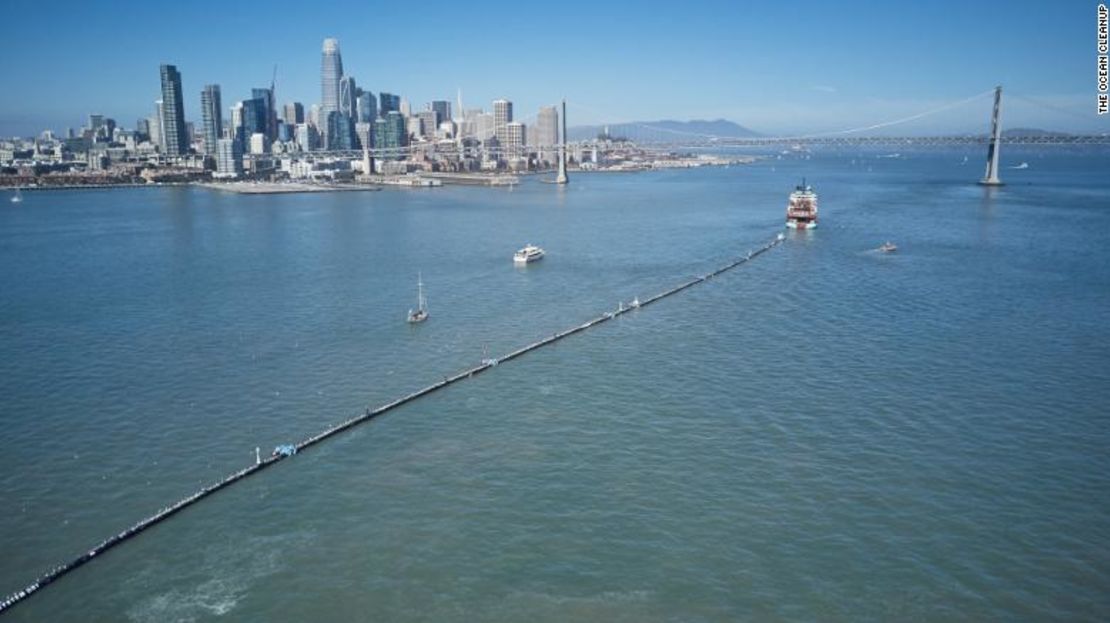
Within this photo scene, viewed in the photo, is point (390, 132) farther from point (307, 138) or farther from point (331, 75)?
point (331, 75)

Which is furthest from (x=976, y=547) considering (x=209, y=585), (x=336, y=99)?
(x=336, y=99)

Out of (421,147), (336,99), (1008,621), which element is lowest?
(1008,621)

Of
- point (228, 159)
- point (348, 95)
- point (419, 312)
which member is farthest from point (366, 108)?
point (419, 312)

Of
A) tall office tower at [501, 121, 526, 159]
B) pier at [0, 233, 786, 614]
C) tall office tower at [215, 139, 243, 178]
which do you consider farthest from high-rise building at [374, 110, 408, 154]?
pier at [0, 233, 786, 614]

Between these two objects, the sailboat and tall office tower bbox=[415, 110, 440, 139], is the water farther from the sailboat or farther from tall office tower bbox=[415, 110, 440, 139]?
tall office tower bbox=[415, 110, 440, 139]

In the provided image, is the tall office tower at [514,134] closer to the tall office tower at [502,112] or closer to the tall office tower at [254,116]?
the tall office tower at [502,112]

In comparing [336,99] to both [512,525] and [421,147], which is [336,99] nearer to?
[421,147]
